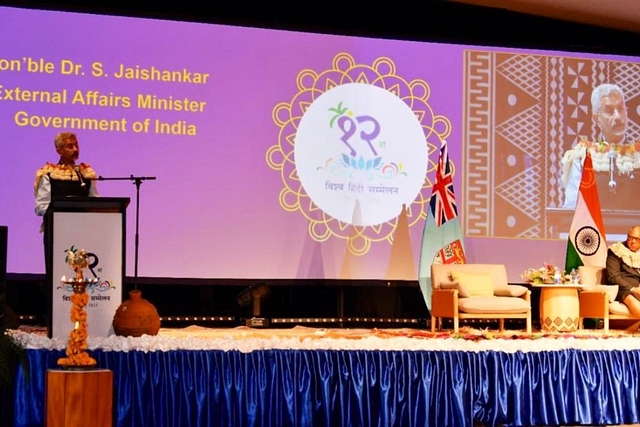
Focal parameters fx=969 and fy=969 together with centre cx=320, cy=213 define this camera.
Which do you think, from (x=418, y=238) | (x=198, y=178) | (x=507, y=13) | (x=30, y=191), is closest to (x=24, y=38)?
(x=30, y=191)

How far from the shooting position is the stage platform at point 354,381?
5086mm

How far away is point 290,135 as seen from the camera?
9.07 metres

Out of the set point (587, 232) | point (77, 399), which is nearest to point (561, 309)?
point (587, 232)

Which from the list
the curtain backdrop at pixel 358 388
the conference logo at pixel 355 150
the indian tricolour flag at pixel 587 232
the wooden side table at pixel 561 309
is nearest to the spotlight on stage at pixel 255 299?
the conference logo at pixel 355 150

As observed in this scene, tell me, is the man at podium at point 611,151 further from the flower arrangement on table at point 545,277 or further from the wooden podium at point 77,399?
the wooden podium at point 77,399

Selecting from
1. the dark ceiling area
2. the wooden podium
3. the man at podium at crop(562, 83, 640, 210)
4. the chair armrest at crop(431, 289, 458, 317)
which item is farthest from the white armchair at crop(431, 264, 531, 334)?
the wooden podium

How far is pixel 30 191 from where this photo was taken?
27.3 feet

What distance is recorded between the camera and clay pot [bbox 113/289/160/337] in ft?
17.4

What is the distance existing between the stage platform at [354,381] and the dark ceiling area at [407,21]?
427 cm

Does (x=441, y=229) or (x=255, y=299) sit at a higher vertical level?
(x=441, y=229)

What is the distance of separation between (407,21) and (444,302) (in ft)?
10.0

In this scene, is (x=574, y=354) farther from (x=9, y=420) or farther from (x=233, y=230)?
(x=233, y=230)

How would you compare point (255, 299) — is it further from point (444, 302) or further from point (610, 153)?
point (610, 153)

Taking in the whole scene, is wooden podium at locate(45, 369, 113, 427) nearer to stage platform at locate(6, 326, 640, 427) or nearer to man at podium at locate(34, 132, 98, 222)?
stage platform at locate(6, 326, 640, 427)
